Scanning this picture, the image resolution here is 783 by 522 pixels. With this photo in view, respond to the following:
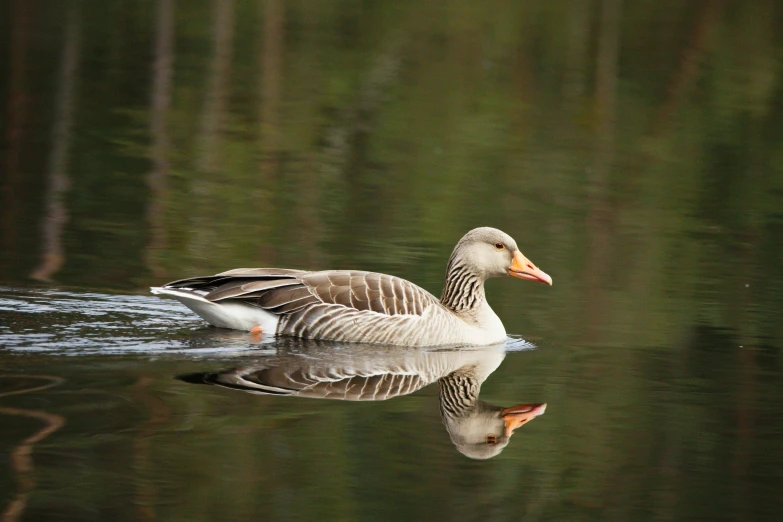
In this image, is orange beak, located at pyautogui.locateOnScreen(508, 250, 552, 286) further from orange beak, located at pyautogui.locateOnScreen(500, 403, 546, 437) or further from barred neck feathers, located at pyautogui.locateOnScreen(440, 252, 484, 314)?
orange beak, located at pyautogui.locateOnScreen(500, 403, 546, 437)

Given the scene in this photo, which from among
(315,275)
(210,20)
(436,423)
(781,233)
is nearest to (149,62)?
(210,20)

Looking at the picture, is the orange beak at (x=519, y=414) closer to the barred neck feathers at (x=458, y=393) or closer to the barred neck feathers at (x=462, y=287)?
the barred neck feathers at (x=458, y=393)

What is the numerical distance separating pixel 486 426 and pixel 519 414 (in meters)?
0.43

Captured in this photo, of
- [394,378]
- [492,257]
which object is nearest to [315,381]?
[394,378]

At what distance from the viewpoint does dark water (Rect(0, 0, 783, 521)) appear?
820cm

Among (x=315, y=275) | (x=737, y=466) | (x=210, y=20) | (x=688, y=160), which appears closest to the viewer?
(x=737, y=466)

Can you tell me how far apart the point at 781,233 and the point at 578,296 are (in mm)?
5398

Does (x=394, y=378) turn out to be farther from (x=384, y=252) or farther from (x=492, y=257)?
(x=384, y=252)

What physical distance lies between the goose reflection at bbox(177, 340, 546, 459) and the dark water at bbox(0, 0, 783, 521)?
0.09 meters

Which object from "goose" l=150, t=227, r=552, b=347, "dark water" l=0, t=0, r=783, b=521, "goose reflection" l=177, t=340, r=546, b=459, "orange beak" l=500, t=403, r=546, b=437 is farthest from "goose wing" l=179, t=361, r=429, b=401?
"goose" l=150, t=227, r=552, b=347

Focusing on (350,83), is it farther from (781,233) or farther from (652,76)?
(781,233)

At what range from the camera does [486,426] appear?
30.8 ft

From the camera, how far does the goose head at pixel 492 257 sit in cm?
1254

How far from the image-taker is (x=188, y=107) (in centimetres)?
2711
